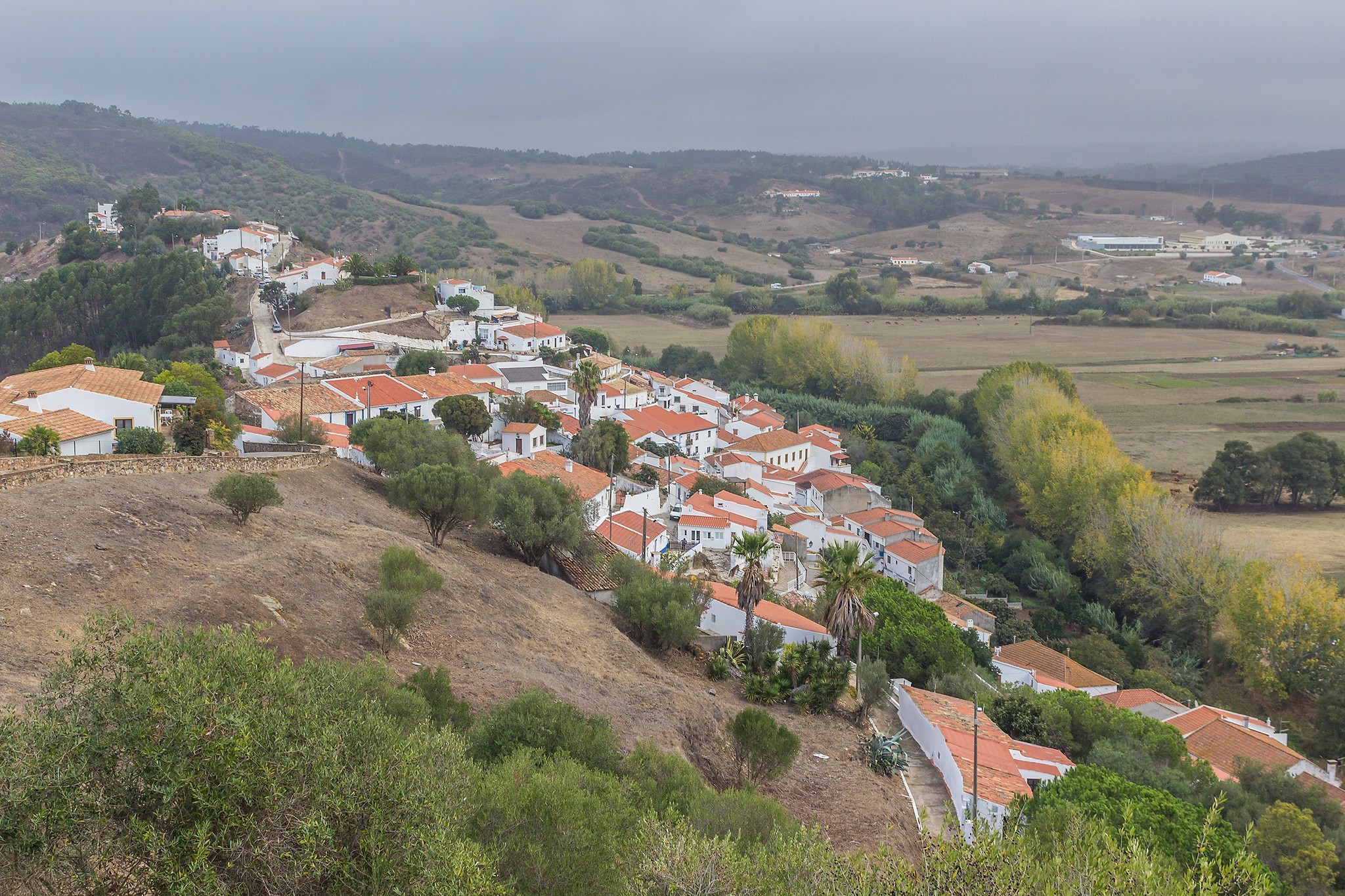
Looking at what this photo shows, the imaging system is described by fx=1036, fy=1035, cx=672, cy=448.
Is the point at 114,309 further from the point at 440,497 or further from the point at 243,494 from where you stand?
the point at 243,494

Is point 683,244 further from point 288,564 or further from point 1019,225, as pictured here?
point 288,564

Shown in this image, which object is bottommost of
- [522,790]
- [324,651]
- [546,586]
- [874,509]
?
[874,509]

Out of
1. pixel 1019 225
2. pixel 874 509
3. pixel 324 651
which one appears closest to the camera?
pixel 324 651

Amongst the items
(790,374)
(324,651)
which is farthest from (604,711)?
(790,374)

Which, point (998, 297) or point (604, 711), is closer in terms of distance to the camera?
point (604, 711)

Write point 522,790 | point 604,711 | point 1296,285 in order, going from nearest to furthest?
point 522,790
point 604,711
point 1296,285

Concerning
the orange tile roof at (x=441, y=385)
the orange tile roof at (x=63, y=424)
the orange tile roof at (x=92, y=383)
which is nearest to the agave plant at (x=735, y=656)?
the orange tile roof at (x=63, y=424)

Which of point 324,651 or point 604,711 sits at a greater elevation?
point 324,651
